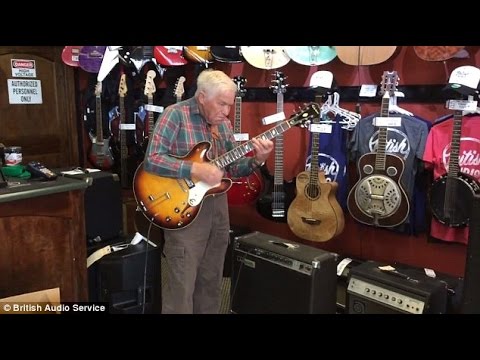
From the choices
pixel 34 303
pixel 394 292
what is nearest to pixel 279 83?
pixel 394 292

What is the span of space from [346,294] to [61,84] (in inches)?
155

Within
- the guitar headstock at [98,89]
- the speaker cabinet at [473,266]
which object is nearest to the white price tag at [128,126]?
the guitar headstock at [98,89]

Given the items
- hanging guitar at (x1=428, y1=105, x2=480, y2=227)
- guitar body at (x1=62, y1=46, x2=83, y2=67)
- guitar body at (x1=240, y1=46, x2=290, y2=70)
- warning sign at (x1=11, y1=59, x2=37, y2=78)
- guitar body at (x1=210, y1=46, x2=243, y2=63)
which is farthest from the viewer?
warning sign at (x1=11, y1=59, x2=37, y2=78)

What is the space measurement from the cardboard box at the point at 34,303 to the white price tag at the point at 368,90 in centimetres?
208

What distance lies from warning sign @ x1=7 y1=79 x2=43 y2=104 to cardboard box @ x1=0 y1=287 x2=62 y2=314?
2931 millimetres

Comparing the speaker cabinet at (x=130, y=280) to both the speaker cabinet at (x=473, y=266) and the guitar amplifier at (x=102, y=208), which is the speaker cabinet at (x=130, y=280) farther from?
the speaker cabinet at (x=473, y=266)

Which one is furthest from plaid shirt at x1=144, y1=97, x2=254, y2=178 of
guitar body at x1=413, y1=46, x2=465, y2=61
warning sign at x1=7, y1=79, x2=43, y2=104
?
warning sign at x1=7, y1=79, x2=43, y2=104

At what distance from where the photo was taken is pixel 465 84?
7.61 feet

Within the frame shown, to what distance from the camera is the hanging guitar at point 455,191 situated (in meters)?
2.36

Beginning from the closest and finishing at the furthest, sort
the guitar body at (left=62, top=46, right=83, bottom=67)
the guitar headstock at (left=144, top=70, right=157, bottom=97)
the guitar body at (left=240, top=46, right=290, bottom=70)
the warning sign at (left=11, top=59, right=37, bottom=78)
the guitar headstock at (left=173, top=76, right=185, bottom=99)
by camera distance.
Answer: the guitar body at (left=240, top=46, right=290, bottom=70), the guitar headstock at (left=173, top=76, right=185, bottom=99), the guitar headstock at (left=144, top=70, right=157, bottom=97), the guitar body at (left=62, top=46, right=83, bottom=67), the warning sign at (left=11, top=59, right=37, bottom=78)

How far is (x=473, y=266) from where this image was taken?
1952mm

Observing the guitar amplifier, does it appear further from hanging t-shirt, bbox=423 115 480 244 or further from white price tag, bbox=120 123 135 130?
hanging t-shirt, bbox=423 115 480 244

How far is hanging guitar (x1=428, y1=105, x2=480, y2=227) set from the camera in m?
2.36
